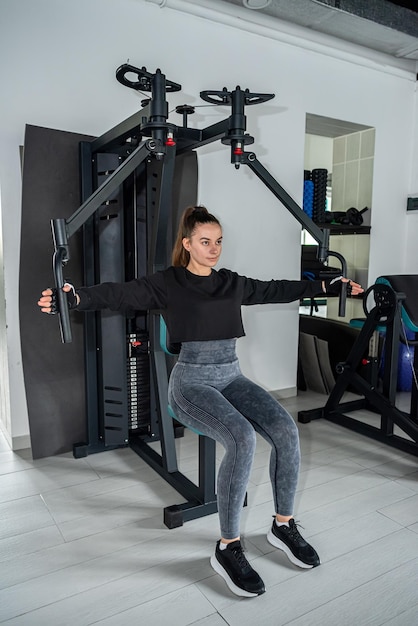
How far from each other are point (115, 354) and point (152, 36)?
1.95 metres

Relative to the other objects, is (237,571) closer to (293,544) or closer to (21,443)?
(293,544)

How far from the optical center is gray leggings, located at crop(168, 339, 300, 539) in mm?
1763

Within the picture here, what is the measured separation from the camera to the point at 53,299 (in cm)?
175

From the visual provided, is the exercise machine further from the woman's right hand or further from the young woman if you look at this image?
the woman's right hand

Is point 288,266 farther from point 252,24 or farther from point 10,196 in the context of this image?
point 10,196

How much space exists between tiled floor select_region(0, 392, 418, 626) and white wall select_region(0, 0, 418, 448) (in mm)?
715

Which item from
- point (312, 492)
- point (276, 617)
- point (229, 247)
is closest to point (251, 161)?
point (229, 247)

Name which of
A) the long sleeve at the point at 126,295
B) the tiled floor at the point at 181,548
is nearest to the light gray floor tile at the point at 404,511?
the tiled floor at the point at 181,548

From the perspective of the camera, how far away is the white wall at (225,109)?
2664mm

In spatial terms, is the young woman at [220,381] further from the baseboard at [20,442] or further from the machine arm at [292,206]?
the baseboard at [20,442]


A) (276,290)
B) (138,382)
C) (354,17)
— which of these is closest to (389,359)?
(276,290)

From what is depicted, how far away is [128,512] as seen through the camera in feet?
7.34

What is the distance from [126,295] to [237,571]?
3.61 feet

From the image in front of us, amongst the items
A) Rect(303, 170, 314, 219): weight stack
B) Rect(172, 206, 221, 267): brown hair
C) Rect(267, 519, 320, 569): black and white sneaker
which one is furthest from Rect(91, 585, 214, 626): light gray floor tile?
Rect(303, 170, 314, 219): weight stack
